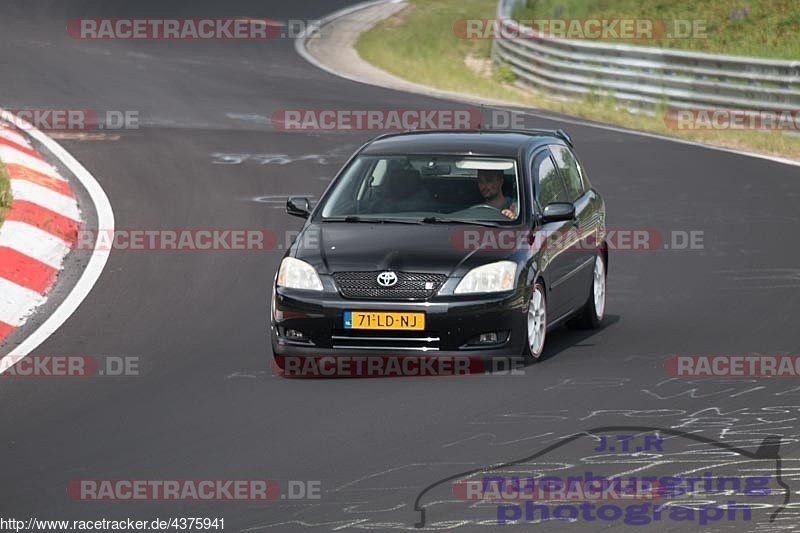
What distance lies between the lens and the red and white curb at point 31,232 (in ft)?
42.0

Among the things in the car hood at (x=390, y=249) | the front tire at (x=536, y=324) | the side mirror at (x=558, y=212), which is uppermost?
the side mirror at (x=558, y=212)

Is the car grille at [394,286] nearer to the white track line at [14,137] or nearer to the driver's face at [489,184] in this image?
the driver's face at [489,184]

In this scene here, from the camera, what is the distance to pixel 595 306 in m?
12.4

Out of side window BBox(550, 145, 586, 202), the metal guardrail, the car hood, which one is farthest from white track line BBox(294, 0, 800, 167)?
the car hood

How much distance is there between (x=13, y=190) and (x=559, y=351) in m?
7.39

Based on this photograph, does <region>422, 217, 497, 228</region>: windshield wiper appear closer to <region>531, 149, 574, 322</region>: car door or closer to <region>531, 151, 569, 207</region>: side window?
<region>531, 149, 574, 322</region>: car door

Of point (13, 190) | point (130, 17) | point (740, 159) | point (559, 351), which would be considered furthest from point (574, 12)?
point (559, 351)

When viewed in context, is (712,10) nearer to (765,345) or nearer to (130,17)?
(130,17)

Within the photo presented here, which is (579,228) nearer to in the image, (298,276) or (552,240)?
(552,240)

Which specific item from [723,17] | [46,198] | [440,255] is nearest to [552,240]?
[440,255]

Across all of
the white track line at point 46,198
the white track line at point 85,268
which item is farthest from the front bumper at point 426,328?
the white track line at point 46,198

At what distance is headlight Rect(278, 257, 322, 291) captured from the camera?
10602 millimetres

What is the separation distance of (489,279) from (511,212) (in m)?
0.92

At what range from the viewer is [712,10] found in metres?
32.8
